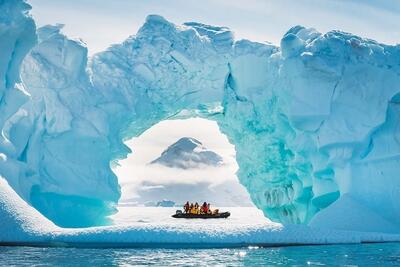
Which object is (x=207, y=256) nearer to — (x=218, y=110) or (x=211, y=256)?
(x=211, y=256)

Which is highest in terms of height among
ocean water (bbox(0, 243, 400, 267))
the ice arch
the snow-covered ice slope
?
the ice arch

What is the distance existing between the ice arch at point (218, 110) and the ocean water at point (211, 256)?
463cm

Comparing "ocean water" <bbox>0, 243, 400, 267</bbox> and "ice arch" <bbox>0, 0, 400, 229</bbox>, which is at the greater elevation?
"ice arch" <bbox>0, 0, 400, 229</bbox>

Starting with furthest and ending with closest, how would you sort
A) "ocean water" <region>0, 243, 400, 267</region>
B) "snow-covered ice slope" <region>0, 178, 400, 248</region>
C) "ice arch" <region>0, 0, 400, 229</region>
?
1. "ice arch" <region>0, 0, 400, 229</region>
2. "snow-covered ice slope" <region>0, 178, 400, 248</region>
3. "ocean water" <region>0, 243, 400, 267</region>

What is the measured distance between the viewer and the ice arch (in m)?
22.2

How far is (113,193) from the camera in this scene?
85.9 ft

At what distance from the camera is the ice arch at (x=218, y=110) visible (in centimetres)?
2216

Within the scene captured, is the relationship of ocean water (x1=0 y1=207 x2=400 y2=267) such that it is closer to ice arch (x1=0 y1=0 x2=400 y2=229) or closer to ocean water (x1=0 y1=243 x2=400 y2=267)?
ocean water (x1=0 y1=243 x2=400 y2=267)

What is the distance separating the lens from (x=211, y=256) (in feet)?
47.2

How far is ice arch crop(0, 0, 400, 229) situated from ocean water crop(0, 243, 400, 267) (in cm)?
463

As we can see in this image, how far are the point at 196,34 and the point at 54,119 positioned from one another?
7.11 m

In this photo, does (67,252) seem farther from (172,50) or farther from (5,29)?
(172,50)

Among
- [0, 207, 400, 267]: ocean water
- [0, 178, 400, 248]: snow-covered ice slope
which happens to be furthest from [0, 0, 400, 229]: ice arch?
[0, 207, 400, 267]: ocean water

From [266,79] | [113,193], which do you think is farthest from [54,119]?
[266,79]
